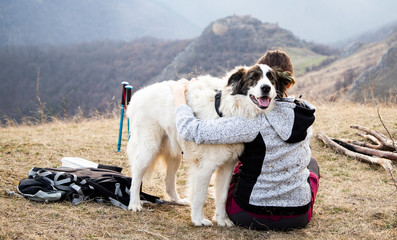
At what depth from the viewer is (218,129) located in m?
3.00

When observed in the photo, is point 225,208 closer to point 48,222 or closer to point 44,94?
point 48,222

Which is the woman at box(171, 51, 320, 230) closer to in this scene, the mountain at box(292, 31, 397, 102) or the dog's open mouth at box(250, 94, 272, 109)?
the dog's open mouth at box(250, 94, 272, 109)

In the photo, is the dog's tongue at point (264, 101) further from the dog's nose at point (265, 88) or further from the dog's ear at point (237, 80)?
the dog's ear at point (237, 80)

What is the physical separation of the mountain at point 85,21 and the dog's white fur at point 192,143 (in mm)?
86109

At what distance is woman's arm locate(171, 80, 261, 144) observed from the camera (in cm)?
296

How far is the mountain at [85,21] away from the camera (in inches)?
3553

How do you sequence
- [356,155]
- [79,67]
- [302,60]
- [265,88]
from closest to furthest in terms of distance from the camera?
1. [265,88]
2. [356,155]
3. [302,60]
4. [79,67]

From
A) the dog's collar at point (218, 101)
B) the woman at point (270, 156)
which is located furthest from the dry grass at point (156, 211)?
the dog's collar at point (218, 101)

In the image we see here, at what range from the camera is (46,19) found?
104250 mm

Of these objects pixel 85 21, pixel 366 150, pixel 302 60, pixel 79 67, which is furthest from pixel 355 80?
pixel 85 21

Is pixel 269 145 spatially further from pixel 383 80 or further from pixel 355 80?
pixel 355 80

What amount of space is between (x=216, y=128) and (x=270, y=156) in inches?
20.9

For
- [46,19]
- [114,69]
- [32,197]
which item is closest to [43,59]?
[114,69]

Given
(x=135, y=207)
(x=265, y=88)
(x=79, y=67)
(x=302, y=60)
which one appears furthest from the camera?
(x=79, y=67)
